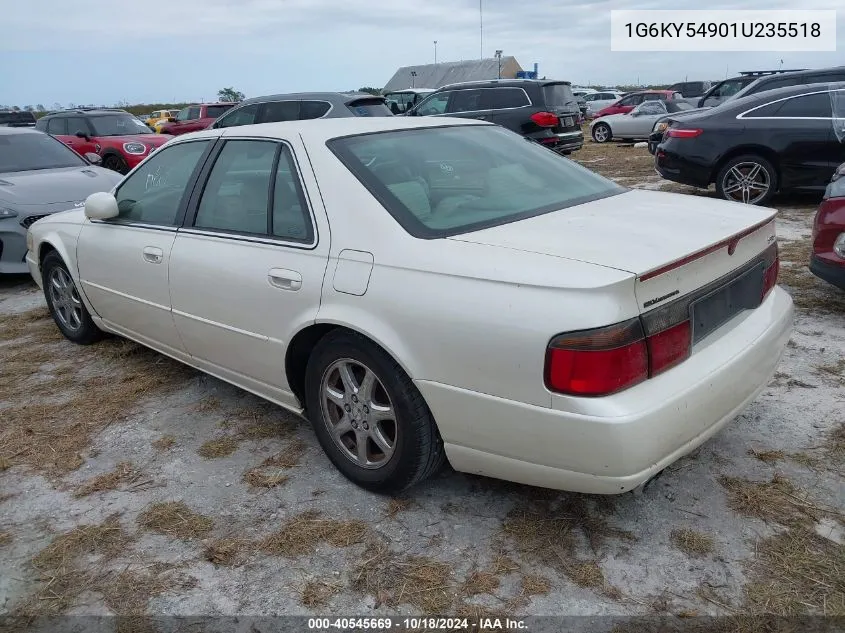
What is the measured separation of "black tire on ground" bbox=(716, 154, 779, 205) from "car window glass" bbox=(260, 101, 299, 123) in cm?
680

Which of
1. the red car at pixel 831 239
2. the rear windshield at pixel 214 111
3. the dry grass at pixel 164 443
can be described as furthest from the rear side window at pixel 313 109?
the dry grass at pixel 164 443

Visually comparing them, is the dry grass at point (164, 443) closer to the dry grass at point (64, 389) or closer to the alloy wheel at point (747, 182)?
the dry grass at point (64, 389)

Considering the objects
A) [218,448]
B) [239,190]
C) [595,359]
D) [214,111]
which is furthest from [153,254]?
[214,111]

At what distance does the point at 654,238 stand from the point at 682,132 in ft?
23.2

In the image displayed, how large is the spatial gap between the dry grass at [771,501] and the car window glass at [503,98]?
1127 cm

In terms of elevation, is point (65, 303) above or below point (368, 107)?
below

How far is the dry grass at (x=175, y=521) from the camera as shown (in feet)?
8.95

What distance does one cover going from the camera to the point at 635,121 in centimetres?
2014

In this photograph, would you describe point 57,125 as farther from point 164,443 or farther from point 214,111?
point 164,443

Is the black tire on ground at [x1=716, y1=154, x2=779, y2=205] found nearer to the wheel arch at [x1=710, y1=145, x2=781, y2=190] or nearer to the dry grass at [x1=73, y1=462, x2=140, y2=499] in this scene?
the wheel arch at [x1=710, y1=145, x2=781, y2=190]

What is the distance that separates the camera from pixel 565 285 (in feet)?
7.03

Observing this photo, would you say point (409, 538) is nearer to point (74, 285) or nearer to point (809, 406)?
point (809, 406)

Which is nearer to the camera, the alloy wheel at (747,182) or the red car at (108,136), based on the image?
the alloy wheel at (747,182)

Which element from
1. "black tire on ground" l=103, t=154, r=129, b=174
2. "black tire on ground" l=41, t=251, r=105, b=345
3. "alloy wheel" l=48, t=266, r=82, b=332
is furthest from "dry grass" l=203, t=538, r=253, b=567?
"black tire on ground" l=103, t=154, r=129, b=174
